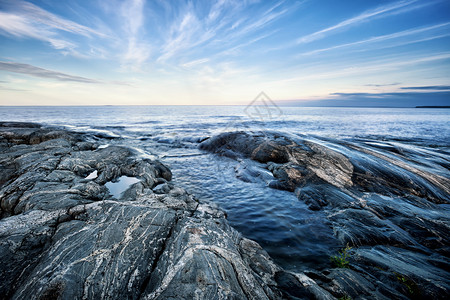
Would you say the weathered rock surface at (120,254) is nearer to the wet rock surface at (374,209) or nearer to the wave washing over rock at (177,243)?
the wave washing over rock at (177,243)

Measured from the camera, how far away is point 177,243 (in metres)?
4.20

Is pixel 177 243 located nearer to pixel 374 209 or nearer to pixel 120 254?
pixel 120 254

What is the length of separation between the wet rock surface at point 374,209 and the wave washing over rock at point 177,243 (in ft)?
0.12

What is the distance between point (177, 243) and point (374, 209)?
756 cm

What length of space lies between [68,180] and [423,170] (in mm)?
17240

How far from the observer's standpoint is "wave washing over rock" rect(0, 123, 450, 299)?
334 centimetres

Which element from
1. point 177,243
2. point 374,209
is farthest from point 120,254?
point 374,209

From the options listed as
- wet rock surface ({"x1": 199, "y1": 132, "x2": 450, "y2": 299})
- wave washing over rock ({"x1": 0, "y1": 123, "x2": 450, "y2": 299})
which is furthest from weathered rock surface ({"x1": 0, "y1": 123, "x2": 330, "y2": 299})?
wet rock surface ({"x1": 199, "y1": 132, "x2": 450, "y2": 299})

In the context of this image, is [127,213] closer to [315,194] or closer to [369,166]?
[315,194]

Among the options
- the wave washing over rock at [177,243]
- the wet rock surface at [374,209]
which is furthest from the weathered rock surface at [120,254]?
the wet rock surface at [374,209]

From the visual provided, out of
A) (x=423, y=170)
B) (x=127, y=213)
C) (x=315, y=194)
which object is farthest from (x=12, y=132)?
(x=423, y=170)

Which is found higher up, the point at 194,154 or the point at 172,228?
the point at 172,228

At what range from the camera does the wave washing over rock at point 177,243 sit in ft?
11.0

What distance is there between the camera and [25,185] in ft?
20.3
